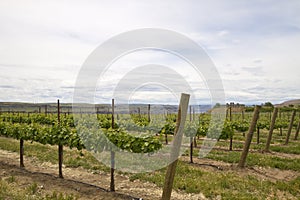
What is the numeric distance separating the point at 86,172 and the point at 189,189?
3559 mm

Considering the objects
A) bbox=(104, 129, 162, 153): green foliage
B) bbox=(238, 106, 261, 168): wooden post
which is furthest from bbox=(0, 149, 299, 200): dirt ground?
bbox=(104, 129, 162, 153): green foliage

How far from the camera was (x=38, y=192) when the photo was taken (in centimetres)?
642

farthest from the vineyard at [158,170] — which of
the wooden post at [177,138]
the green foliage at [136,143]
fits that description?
the wooden post at [177,138]

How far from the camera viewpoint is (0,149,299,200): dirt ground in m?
6.36

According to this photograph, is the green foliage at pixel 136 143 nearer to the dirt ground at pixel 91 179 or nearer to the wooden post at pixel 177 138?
the dirt ground at pixel 91 179

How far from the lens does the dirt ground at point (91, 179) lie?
20.9 feet

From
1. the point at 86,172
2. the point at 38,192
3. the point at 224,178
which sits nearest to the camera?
the point at 38,192

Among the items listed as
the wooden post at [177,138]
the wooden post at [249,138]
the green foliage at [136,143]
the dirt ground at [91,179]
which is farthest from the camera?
the wooden post at [249,138]

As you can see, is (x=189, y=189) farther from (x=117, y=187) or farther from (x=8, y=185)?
(x=8, y=185)

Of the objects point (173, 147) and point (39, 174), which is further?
point (39, 174)

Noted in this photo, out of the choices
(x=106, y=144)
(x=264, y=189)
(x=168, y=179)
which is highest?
(x=106, y=144)

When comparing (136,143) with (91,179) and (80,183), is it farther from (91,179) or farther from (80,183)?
(91,179)

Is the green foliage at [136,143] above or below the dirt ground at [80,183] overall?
above

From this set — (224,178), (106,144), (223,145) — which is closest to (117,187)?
(106,144)
